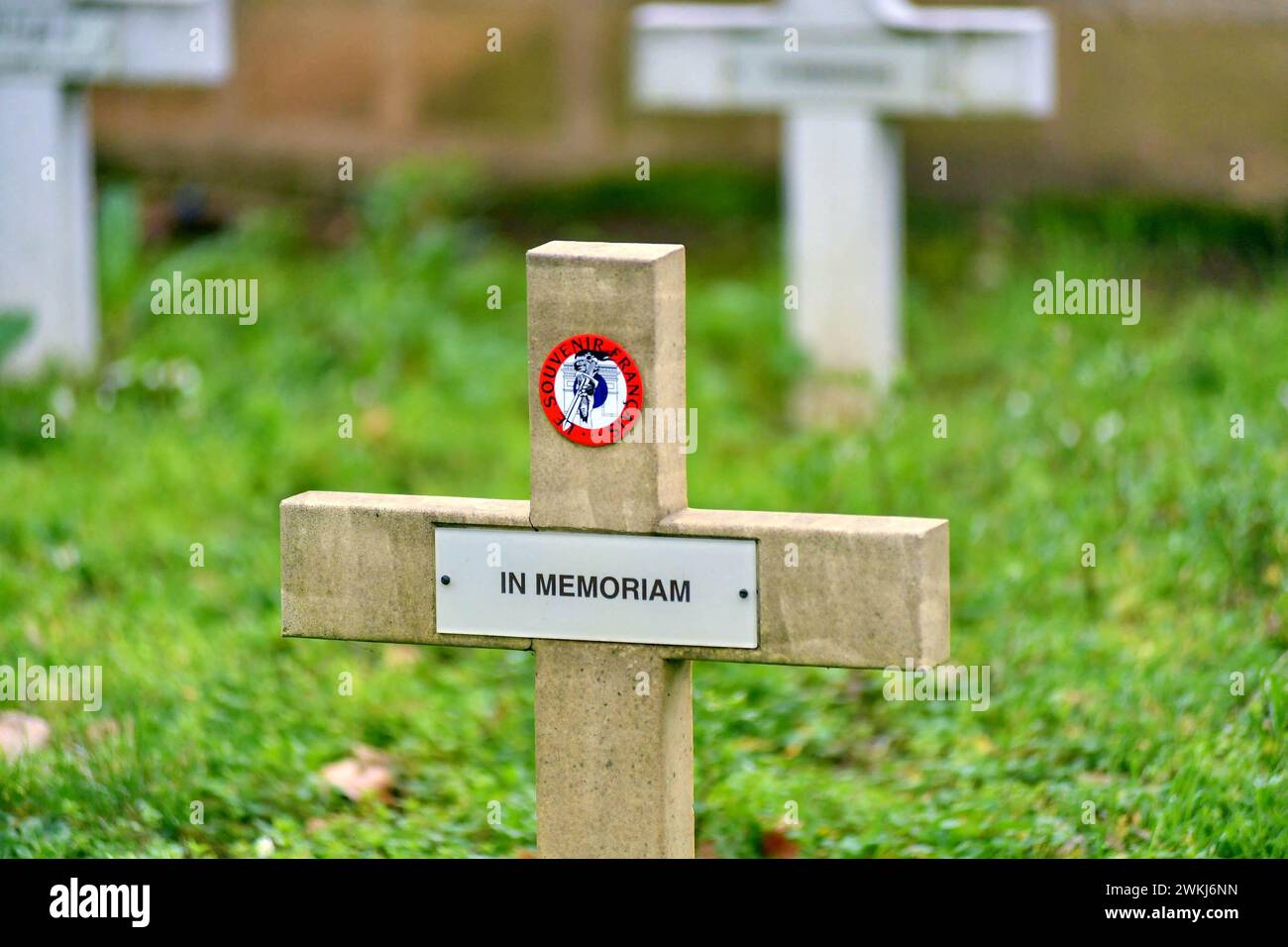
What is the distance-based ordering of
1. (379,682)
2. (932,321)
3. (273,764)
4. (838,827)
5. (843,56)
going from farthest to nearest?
1. (932,321)
2. (843,56)
3. (379,682)
4. (273,764)
5. (838,827)

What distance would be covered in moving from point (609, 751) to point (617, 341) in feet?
2.37

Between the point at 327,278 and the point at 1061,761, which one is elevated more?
the point at 327,278

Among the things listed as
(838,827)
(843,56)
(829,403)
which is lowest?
(838,827)

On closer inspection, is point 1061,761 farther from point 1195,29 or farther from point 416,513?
point 1195,29

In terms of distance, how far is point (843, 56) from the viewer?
7.09 m

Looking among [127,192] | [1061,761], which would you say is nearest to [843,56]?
[127,192]

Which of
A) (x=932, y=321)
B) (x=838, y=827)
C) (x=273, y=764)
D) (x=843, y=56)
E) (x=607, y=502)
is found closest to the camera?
(x=607, y=502)

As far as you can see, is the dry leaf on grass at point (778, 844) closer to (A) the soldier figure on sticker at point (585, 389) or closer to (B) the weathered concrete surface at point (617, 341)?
(B) the weathered concrete surface at point (617, 341)

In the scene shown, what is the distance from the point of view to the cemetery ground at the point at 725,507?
A: 4090 millimetres

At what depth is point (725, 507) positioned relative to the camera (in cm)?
581

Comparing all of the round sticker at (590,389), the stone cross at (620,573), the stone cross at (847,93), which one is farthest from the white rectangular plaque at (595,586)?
the stone cross at (847,93)

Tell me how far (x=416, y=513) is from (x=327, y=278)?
15.2 feet

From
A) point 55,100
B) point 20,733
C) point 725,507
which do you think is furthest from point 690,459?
point 55,100

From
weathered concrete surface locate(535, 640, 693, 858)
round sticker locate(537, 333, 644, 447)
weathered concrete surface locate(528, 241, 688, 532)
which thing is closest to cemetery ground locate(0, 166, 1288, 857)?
weathered concrete surface locate(535, 640, 693, 858)
